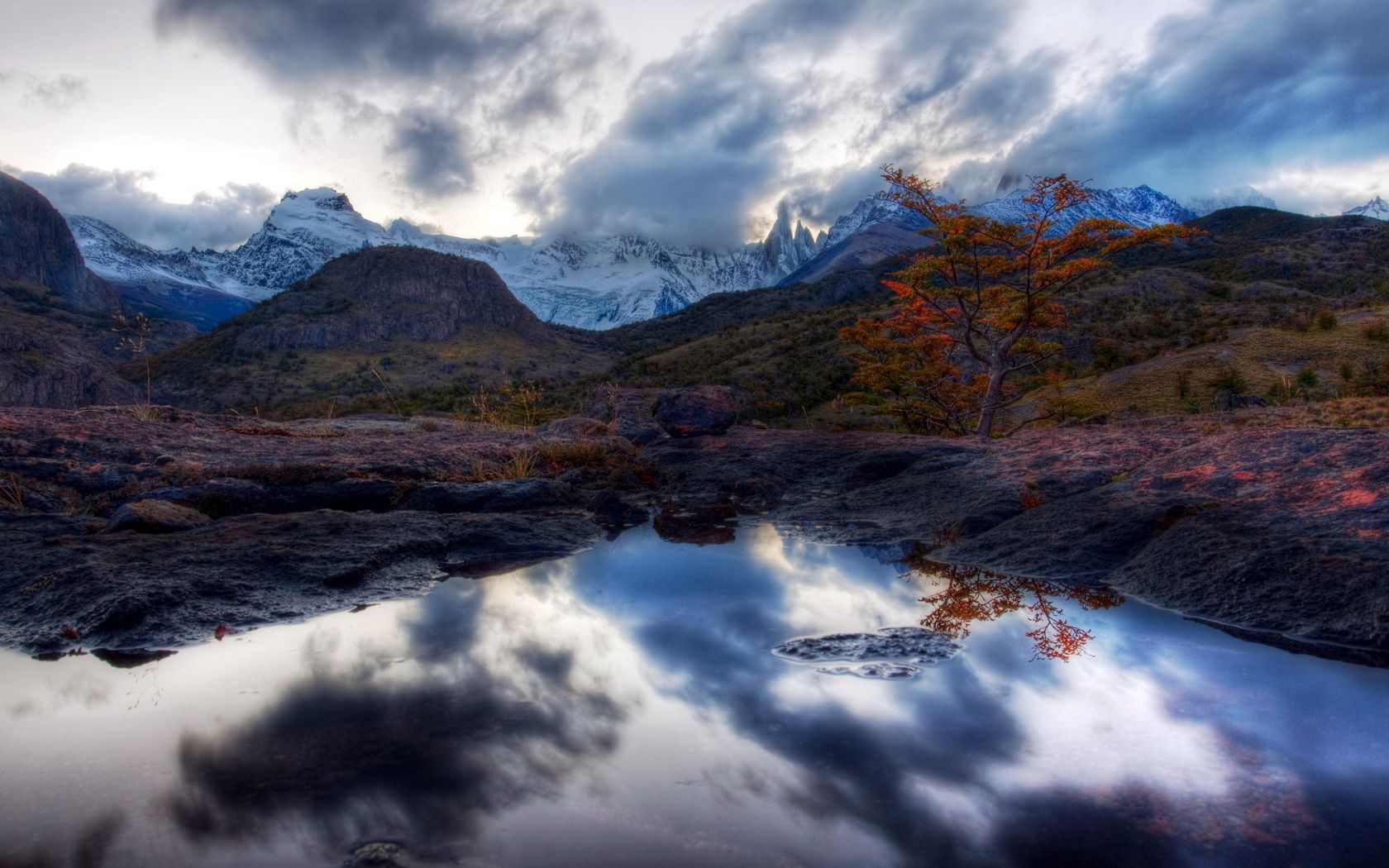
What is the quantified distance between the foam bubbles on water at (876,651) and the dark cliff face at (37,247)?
14499cm

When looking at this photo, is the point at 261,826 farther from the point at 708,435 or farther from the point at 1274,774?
the point at 708,435

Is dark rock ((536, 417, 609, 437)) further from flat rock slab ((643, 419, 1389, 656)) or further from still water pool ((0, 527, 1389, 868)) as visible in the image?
still water pool ((0, 527, 1389, 868))

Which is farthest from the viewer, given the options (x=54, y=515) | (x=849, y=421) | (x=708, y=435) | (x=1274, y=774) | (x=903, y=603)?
(x=849, y=421)

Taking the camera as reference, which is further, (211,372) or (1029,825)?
(211,372)

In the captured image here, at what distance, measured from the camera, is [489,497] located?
7836 mm

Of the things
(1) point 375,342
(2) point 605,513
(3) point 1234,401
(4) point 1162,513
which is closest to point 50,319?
(1) point 375,342

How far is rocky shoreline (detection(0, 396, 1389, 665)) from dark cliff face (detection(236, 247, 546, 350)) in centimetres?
6718

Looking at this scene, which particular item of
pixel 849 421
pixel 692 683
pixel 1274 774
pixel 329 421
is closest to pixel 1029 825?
pixel 1274 774

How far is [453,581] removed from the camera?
5387 mm

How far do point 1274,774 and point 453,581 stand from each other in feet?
15.6

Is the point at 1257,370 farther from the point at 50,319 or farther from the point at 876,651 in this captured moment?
the point at 50,319

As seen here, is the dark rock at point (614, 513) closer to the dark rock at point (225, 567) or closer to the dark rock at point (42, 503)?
the dark rock at point (225, 567)

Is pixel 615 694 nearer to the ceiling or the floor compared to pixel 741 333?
nearer to the floor

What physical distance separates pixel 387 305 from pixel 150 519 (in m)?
78.8
